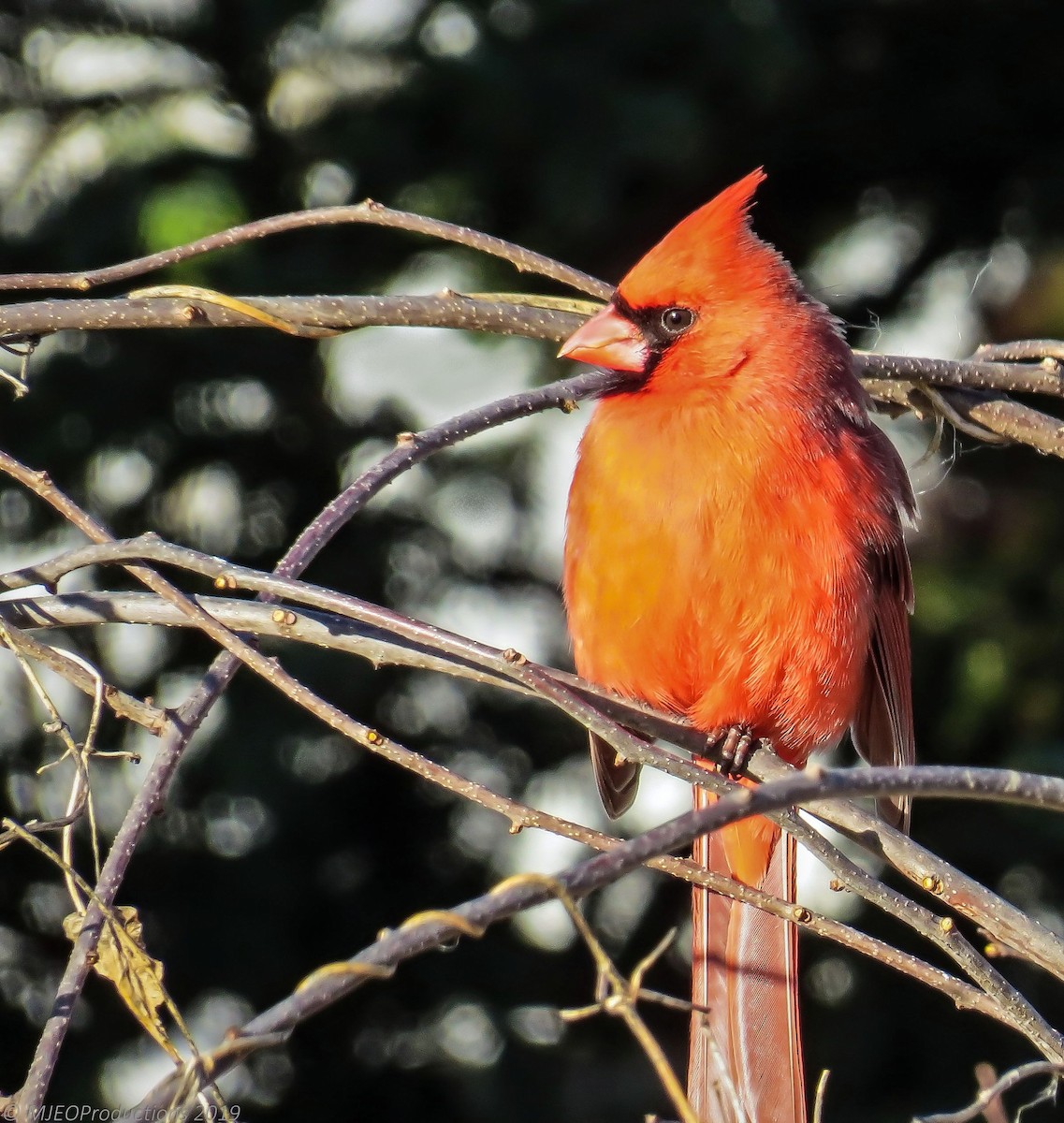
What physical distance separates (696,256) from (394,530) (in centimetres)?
129

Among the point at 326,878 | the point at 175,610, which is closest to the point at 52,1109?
the point at 326,878

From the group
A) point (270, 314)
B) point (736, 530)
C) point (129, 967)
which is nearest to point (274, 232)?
point (270, 314)

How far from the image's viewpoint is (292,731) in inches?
130

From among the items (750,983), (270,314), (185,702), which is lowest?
(185,702)

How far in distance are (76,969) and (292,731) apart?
2102 mm

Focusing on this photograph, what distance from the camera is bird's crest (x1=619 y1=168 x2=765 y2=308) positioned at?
7.81ft

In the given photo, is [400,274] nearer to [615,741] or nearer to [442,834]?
[442,834]

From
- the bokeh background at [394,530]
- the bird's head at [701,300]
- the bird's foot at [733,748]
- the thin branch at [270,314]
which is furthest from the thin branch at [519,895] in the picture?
the bokeh background at [394,530]

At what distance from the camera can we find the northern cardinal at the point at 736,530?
2221 mm

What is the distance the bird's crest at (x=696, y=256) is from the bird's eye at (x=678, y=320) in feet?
0.07

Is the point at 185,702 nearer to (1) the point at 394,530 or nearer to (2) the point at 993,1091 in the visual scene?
(2) the point at 993,1091

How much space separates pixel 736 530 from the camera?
7.18 feet

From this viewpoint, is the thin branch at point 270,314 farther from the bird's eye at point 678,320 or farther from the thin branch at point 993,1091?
the thin branch at point 993,1091

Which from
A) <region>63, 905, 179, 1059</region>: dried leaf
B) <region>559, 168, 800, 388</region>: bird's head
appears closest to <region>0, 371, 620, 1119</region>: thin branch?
<region>63, 905, 179, 1059</region>: dried leaf
